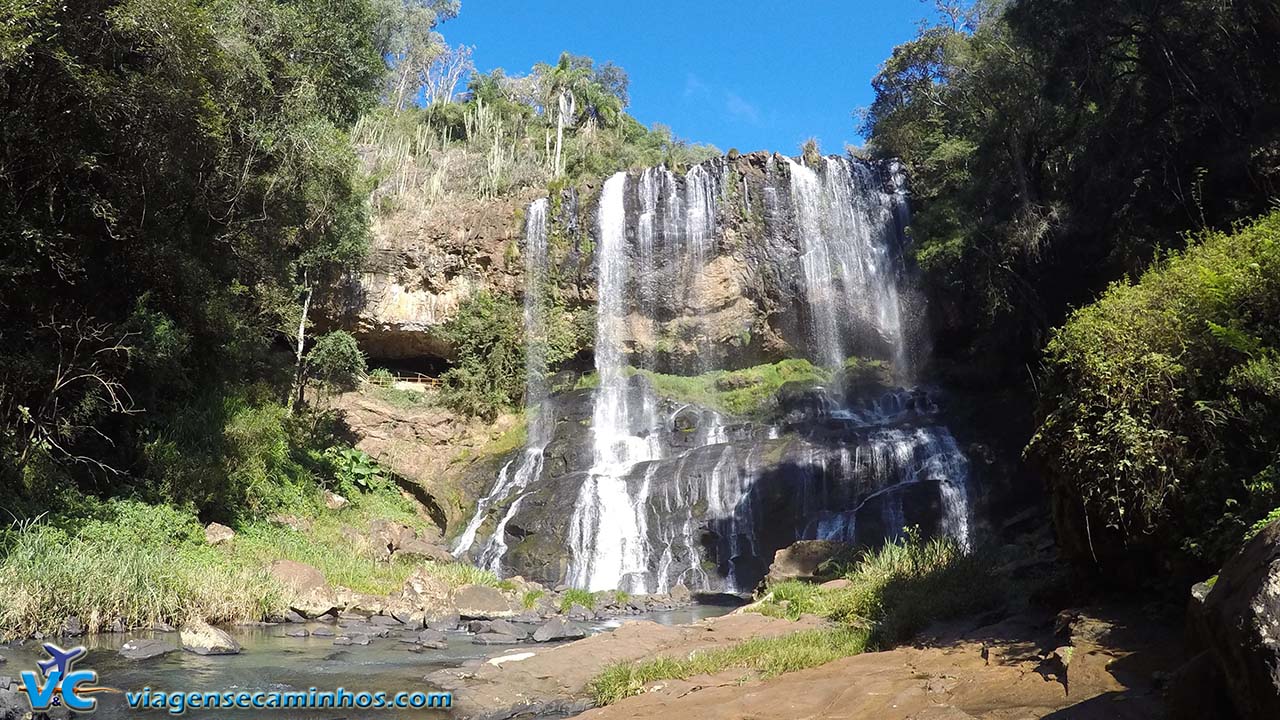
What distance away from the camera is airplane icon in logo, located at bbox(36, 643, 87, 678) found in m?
7.06

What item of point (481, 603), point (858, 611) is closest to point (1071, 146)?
Answer: point (858, 611)

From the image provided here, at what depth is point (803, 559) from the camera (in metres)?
14.8

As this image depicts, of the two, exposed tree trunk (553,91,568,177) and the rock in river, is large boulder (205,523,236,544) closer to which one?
the rock in river

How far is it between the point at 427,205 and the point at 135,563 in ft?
71.0

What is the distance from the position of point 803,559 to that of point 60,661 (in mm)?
11164

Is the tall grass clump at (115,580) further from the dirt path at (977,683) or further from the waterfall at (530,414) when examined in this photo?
the waterfall at (530,414)

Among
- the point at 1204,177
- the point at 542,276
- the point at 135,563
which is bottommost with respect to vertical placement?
the point at 135,563

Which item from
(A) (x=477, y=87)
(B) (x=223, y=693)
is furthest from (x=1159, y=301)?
(A) (x=477, y=87)

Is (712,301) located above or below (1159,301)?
above

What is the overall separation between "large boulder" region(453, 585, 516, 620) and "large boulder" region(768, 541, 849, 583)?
477 centimetres

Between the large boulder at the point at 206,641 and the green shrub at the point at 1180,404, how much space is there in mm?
8673

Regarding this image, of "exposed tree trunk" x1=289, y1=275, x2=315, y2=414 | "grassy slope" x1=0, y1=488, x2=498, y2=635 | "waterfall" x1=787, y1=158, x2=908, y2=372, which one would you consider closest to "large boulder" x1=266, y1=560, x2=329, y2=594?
"grassy slope" x1=0, y1=488, x2=498, y2=635

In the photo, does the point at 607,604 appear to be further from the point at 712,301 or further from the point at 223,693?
the point at 712,301

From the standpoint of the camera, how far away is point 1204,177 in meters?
14.6
